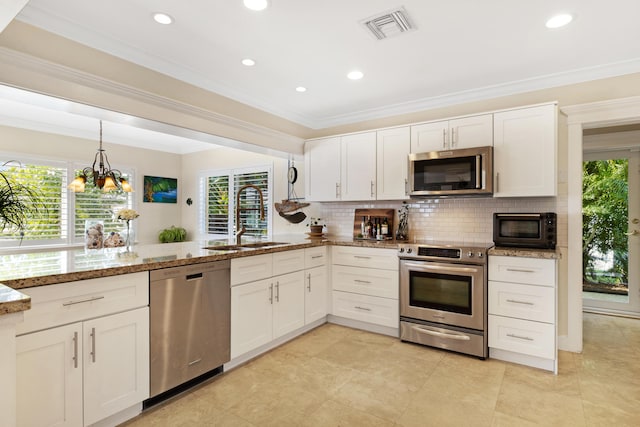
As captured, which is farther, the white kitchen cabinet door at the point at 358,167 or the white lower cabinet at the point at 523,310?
the white kitchen cabinet door at the point at 358,167

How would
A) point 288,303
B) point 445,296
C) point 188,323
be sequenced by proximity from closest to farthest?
point 188,323 → point 445,296 → point 288,303

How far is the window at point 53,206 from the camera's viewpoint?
4434 millimetres

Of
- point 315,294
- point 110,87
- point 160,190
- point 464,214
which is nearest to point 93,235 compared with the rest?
point 110,87

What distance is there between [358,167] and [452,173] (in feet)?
3.66

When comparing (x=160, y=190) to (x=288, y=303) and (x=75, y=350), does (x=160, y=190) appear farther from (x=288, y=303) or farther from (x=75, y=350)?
(x=75, y=350)

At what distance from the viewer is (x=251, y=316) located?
2.77 m

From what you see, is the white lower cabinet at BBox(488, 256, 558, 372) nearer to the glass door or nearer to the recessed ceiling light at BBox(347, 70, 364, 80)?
the recessed ceiling light at BBox(347, 70, 364, 80)

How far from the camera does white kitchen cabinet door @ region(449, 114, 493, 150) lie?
10.3 ft

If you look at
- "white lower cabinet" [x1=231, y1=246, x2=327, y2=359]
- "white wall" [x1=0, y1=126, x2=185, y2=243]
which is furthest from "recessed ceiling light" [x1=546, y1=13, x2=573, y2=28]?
"white wall" [x1=0, y1=126, x2=185, y2=243]

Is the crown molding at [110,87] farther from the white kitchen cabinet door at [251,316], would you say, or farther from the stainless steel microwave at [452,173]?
the stainless steel microwave at [452,173]

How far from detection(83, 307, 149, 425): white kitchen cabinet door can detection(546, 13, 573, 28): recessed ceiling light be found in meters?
3.27

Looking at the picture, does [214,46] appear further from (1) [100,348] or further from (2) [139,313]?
(1) [100,348]

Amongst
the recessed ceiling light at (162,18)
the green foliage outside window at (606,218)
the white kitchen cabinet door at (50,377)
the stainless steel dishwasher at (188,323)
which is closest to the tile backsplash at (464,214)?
the green foliage outside window at (606,218)

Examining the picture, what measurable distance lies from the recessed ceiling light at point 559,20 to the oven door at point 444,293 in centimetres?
188
